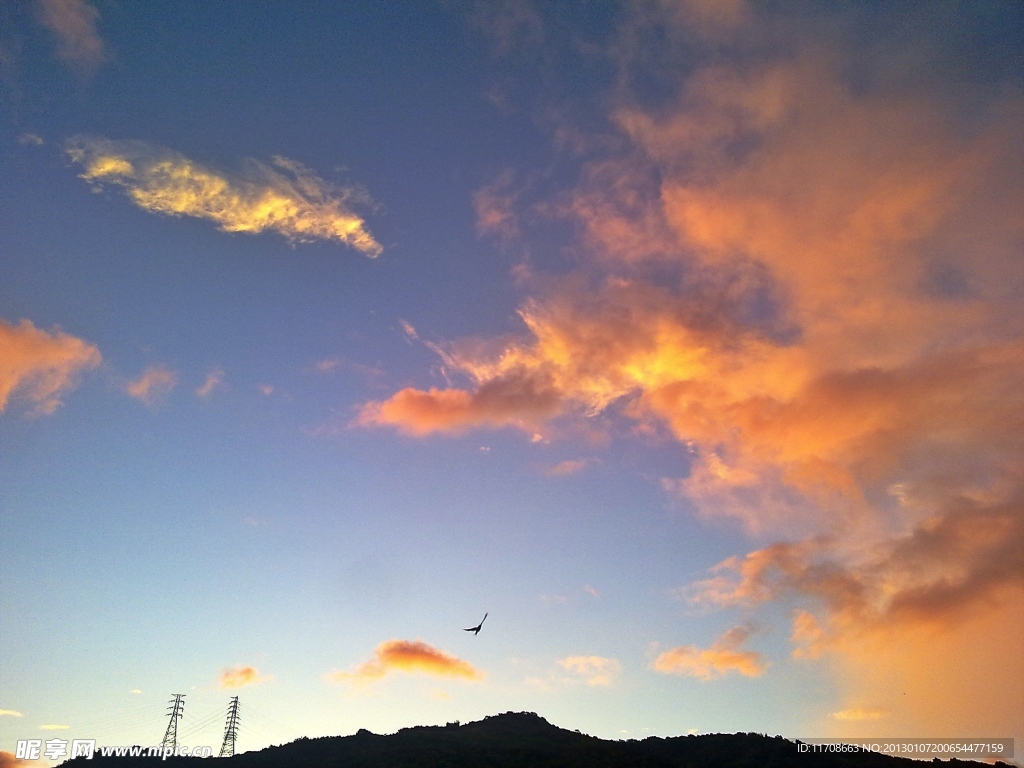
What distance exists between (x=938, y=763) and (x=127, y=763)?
298 ft

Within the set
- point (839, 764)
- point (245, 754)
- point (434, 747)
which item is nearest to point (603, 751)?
point (434, 747)

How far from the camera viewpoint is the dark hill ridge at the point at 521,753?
7731 cm

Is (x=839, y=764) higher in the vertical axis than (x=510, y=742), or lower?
lower

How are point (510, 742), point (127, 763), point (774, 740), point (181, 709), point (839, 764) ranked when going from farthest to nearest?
point (181, 709) → point (510, 742) → point (774, 740) → point (127, 763) → point (839, 764)

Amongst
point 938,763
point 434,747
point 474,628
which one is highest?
point 474,628

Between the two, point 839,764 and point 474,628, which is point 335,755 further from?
point 839,764

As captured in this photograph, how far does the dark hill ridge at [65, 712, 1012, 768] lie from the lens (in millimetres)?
77312

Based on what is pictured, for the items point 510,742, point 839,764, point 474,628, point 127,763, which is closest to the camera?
point 474,628

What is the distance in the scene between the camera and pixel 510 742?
91250mm

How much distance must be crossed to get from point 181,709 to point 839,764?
301 feet

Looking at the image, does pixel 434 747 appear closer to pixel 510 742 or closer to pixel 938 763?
pixel 510 742

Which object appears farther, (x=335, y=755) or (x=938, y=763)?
(x=335, y=755)

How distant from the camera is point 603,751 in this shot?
8562cm

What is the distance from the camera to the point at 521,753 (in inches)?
3290
